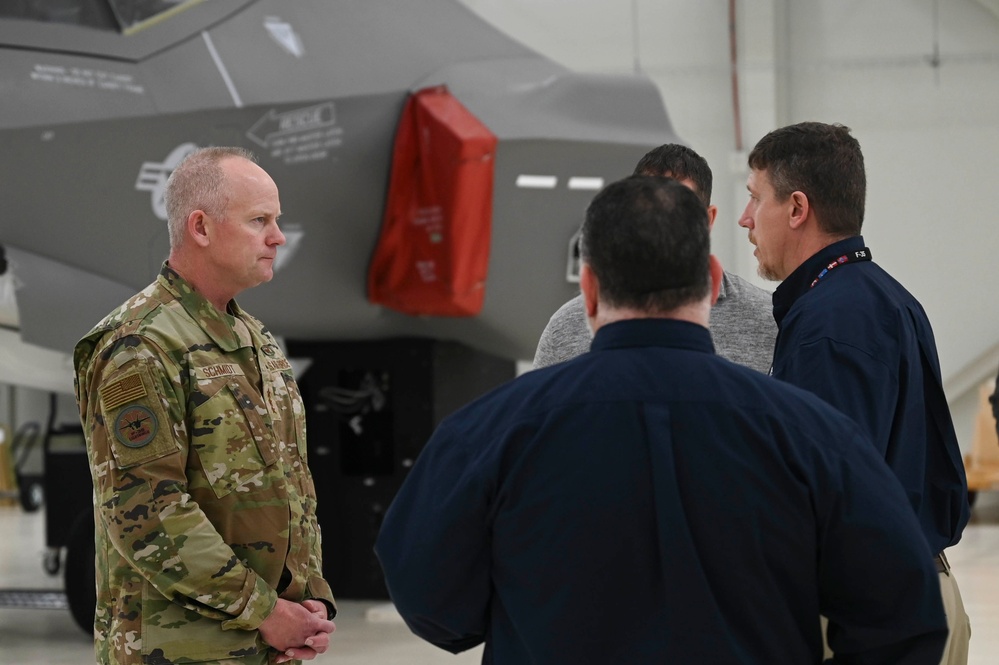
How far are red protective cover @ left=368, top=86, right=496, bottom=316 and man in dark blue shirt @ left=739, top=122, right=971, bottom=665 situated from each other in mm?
3510

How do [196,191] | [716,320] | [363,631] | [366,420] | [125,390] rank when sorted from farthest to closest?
[366,420]
[363,631]
[716,320]
[196,191]
[125,390]

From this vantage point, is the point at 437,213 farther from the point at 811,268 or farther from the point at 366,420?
the point at 811,268

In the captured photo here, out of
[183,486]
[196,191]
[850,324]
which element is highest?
[196,191]

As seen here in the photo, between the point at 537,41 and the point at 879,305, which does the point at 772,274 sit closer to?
the point at 879,305

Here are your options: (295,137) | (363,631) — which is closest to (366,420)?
(363,631)

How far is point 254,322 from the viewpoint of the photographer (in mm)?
2680

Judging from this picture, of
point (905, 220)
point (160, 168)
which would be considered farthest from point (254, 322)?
point (905, 220)

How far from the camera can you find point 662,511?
1.59 m

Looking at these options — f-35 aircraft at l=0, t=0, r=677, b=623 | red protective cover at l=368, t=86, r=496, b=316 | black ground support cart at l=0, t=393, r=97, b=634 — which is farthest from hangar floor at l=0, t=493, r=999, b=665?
red protective cover at l=368, t=86, r=496, b=316

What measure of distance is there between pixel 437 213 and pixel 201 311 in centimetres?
375

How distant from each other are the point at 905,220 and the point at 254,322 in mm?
13514

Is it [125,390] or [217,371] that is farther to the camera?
[217,371]

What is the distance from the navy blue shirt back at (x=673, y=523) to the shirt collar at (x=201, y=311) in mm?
937

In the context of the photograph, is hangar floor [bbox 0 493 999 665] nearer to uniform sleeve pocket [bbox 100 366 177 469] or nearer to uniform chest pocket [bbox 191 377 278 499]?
uniform chest pocket [bbox 191 377 278 499]
